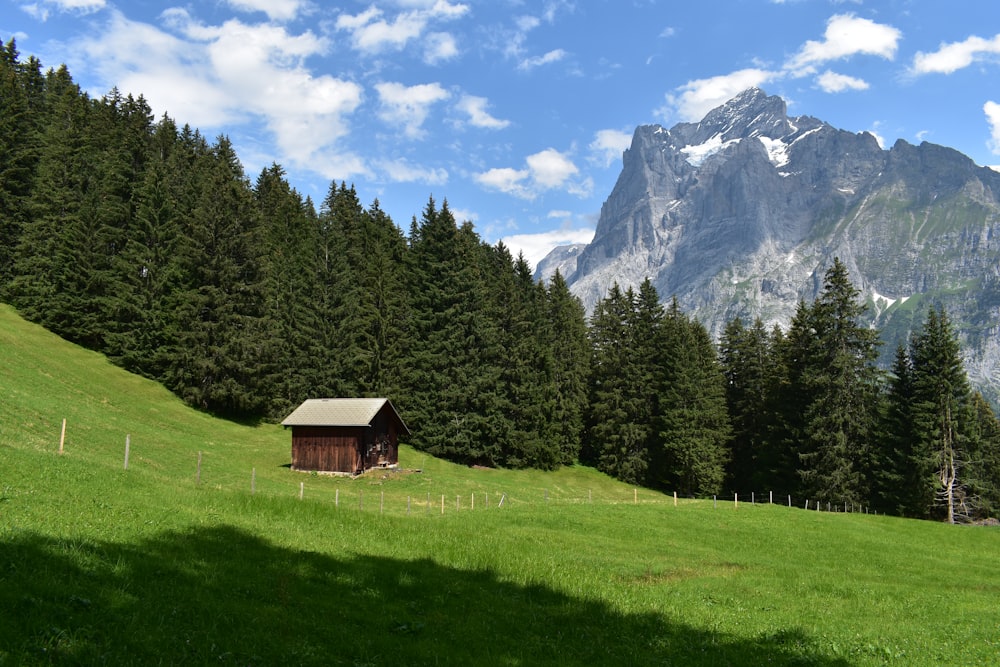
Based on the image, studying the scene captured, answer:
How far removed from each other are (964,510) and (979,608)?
4295 centimetres

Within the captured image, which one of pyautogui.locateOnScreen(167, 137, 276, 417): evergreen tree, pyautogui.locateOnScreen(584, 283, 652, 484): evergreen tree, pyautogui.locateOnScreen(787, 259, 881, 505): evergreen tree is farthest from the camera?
Result: pyautogui.locateOnScreen(584, 283, 652, 484): evergreen tree

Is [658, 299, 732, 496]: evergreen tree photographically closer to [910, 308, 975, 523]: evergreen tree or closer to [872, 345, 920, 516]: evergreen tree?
[872, 345, 920, 516]: evergreen tree

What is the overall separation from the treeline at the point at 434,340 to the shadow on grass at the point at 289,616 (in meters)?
41.5

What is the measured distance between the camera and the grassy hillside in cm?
866

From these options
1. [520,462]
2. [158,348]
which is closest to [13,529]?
[158,348]

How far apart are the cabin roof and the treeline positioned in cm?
907

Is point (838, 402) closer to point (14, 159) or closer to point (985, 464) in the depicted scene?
point (985, 464)

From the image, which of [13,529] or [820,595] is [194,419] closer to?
[13,529]

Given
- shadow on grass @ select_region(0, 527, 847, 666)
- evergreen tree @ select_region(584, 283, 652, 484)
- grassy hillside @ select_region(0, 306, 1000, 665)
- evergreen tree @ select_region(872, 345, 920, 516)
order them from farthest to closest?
evergreen tree @ select_region(584, 283, 652, 484), evergreen tree @ select_region(872, 345, 920, 516), grassy hillside @ select_region(0, 306, 1000, 665), shadow on grass @ select_region(0, 527, 847, 666)

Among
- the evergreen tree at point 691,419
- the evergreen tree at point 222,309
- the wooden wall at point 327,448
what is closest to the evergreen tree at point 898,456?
the evergreen tree at point 691,419

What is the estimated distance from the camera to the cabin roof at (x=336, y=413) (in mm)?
43562

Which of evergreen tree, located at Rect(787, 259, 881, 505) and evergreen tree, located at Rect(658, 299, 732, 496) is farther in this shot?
evergreen tree, located at Rect(658, 299, 732, 496)

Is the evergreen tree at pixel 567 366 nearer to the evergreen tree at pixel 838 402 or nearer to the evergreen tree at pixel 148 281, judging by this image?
the evergreen tree at pixel 838 402

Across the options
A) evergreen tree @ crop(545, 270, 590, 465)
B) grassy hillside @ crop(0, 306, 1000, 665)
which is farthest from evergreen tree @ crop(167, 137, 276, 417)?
evergreen tree @ crop(545, 270, 590, 465)
